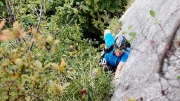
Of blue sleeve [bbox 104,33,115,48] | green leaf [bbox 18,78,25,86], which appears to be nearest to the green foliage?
green leaf [bbox 18,78,25,86]

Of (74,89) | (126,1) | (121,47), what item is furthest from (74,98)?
(126,1)

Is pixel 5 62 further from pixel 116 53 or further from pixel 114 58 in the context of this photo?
pixel 114 58

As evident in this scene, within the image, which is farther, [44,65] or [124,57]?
[124,57]

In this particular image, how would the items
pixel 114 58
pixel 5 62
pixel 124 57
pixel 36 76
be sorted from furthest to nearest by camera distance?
pixel 114 58
pixel 124 57
pixel 36 76
pixel 5 62

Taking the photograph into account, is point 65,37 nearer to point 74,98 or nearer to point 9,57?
point 74,98

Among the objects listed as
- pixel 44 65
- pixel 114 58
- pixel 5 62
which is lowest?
pixel 114 58

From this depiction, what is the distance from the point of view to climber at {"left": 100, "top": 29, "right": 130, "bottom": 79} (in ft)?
15.5

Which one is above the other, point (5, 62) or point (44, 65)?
point (5, 62)

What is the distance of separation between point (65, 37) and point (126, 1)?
4531 mm

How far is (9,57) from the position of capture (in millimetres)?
2266

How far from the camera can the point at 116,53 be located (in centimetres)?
492

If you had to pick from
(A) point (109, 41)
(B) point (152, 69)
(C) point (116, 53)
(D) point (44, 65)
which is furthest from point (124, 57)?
(D) point (44, 65)

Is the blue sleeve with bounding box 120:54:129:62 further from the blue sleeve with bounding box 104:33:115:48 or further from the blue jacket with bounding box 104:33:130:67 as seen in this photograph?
the blue sleeve with bounding box 104:33:115:48

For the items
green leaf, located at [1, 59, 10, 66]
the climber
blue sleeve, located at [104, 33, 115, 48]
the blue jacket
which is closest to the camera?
green leaf, located at [1, 59, 10, 66]
